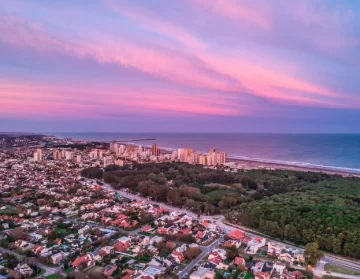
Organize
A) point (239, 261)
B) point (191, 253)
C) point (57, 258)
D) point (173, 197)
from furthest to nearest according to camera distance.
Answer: point (173, 197) → point (191, 253) → point (57, 258) → point (239, 261)

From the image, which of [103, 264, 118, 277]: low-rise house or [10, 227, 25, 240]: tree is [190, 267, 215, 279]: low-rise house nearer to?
[103, 264, 118, 277]: low-rise house

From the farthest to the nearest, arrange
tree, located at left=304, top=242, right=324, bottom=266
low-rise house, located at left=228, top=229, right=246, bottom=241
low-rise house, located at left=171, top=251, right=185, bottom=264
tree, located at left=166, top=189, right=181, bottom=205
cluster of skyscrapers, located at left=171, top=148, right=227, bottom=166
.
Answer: cluster of skyscrapers, located at left=171, top=148, right=227, bottom=166, tree, located at left=166, top=189, right=181, bottom=205, low-rise house, located at left=228, top=229, right=246, bottom=241, low-rise house, located at left=171, top=251, right=185, bottom=264, tree, located at left=304, top=242, right=324, bottom=266

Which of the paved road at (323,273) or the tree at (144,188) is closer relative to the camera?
the paved road at (323,273)

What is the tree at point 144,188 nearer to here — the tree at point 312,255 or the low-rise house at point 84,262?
the low-rise house at point 84,262

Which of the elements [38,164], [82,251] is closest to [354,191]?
[82,251]

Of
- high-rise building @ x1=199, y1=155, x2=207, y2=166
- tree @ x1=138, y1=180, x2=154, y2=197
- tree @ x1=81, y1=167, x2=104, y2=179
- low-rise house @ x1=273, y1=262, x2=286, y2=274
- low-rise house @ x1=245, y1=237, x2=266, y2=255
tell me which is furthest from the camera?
high-rise building @ x1=199, y1=155, x2=207, y2=166

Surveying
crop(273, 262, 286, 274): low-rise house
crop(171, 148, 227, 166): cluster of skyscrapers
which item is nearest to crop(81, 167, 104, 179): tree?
crop(171, 148, 227, 166): cluster of skyscrapers

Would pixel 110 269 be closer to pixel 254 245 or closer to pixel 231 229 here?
pixel 254 245

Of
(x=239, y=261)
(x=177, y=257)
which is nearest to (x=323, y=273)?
(x=239, y=261)

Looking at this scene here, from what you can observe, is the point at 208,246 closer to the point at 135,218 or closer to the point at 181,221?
the point at 181,221

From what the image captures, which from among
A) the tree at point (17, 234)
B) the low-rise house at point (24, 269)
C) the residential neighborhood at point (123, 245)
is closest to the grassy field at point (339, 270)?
the residential neighborhood at point (123, 245)

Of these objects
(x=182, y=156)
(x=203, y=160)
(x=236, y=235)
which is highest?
(x=182, y=156)

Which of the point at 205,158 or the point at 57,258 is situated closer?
the point at 57,258
